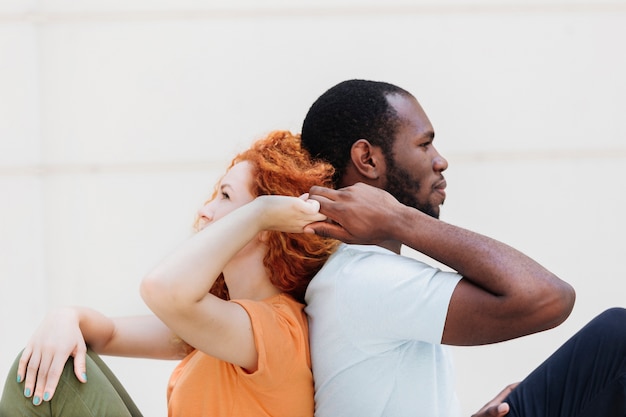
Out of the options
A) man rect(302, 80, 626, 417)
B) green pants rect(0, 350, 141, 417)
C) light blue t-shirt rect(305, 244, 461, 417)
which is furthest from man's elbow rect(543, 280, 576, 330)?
green pants rect(0, 350, 141, 417)

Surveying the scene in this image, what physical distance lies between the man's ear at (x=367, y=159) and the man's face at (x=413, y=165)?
0.02 m

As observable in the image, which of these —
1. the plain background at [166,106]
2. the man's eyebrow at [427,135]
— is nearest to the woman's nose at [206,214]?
the man's eyebrow at [427,135]

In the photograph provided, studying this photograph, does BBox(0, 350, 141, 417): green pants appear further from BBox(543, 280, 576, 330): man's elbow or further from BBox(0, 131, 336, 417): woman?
BBox(543, 280, 576, 330): man's elbow

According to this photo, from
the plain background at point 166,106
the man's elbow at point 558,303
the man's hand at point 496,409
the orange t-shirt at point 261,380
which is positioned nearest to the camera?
the man's elbow at point 558,303

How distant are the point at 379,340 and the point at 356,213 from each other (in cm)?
27

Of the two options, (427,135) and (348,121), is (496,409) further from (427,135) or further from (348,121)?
(348,121)

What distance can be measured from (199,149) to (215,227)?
2.26 m

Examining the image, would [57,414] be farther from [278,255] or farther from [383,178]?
[383,178]

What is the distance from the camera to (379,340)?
1.95 m

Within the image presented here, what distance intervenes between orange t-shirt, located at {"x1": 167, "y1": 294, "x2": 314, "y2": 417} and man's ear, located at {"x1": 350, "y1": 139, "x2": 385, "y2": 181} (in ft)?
1.28

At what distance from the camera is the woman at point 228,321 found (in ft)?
6.14

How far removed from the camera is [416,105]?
2250 mm

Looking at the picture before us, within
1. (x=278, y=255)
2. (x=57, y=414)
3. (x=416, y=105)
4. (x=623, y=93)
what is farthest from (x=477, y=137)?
(x=57, y=414)

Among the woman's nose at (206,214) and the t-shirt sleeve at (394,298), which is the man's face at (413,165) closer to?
the t-shirt sleeve at (394,298)
